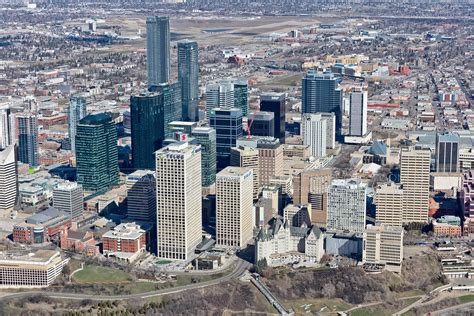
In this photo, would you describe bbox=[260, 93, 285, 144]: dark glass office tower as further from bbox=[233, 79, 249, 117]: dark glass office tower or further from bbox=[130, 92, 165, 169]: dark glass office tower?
bbox=[130, 92, 165, 169]: dark glass office tower

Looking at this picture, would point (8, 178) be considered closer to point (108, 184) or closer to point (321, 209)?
point (108, 184)

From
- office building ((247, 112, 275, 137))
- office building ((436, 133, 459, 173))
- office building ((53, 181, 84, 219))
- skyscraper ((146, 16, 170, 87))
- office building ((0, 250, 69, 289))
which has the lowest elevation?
office building ((0, 250, 69, 289))

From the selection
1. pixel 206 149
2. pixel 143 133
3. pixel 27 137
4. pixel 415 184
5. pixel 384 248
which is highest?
pixel 143 133

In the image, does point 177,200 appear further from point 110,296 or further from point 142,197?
point 110,296

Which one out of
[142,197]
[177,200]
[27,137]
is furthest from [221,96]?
[177,200]

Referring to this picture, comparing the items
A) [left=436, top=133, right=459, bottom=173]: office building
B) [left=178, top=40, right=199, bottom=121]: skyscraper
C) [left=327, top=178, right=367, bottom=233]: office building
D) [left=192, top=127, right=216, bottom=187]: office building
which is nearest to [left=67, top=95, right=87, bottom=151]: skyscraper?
[left=178, top=40, right=199, bottom=121]: skyscraper

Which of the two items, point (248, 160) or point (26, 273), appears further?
point (248, 160)

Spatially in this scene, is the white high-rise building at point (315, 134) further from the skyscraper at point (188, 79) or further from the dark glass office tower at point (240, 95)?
the skyscraper at point (188, 79)
